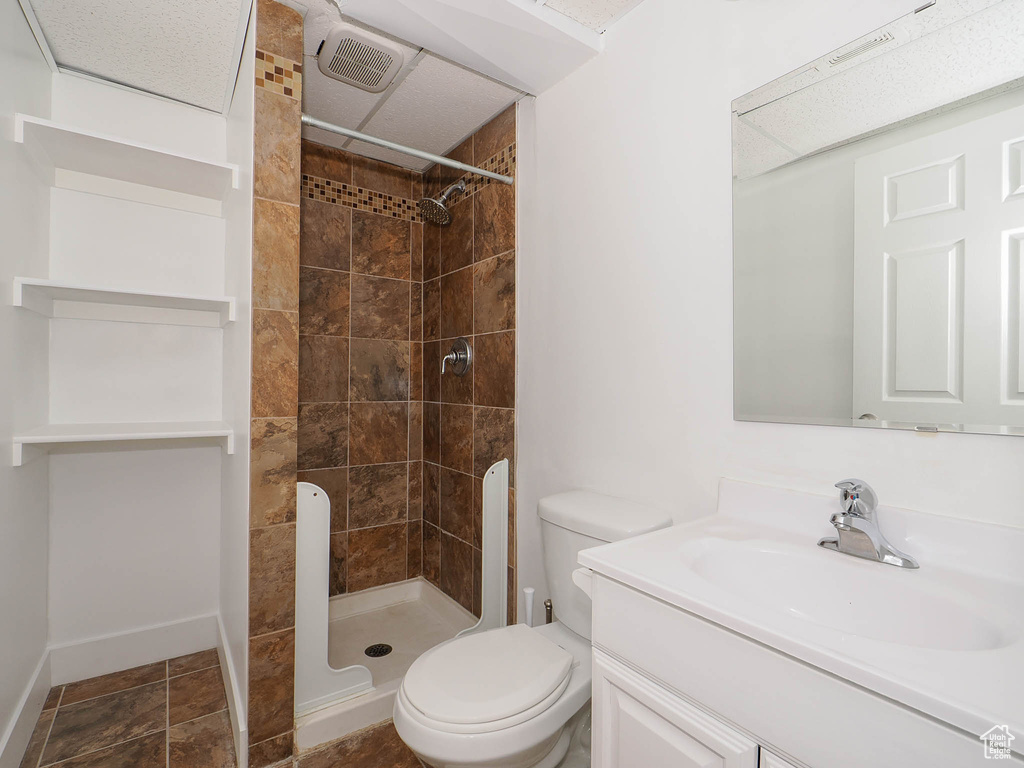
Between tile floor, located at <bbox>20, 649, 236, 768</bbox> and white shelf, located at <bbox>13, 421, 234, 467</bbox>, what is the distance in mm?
872

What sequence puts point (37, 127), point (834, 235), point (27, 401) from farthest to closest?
point (27, 401) → point (37, 127) → point (834, 235)

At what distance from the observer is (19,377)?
59.3 inches

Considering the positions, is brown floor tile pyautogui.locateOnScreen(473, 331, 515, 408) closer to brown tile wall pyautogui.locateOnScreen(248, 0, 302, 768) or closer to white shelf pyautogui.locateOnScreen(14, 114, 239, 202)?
brown tile wall pyautogui.locateOnScreen(248, 0, 302, 768)

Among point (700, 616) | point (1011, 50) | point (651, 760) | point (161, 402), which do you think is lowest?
point (651, 760)

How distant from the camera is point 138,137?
192cm

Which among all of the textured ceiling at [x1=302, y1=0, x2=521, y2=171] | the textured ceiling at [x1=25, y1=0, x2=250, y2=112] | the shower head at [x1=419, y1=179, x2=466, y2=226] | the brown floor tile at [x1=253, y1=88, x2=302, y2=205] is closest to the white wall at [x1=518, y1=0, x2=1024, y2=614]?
the textured ceiling at [x1=302, y1=0, x2=521, y2=171]

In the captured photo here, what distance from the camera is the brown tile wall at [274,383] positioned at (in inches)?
57.2

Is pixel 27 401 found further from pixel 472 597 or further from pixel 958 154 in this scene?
pixel 958 154

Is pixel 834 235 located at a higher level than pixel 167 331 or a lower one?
higher

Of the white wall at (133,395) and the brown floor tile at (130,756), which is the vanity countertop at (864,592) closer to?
the brown floor tile at (130,756)

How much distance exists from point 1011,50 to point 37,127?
7.55 ft

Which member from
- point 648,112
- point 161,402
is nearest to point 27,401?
point 161,402

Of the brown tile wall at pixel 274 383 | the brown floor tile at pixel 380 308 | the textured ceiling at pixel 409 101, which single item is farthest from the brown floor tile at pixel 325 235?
the brown tile wall at pixel 274 383

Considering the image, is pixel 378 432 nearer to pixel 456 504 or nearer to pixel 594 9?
pixel 456 504
